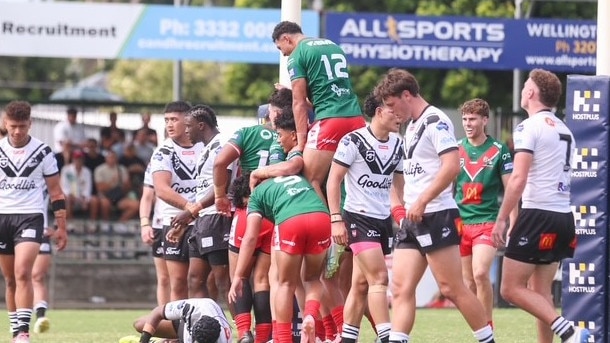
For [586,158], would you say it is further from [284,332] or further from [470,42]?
[470,42]

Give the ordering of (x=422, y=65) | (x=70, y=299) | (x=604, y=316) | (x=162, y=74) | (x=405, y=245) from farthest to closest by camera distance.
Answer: (x=162, y=74), (x=422, y=65), (x=70, y=299), (x=604, y=316), (x=405, y=245)

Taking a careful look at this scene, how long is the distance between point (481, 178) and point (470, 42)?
11.1 meters

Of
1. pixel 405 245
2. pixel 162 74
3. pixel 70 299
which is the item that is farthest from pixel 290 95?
pixel 162 74

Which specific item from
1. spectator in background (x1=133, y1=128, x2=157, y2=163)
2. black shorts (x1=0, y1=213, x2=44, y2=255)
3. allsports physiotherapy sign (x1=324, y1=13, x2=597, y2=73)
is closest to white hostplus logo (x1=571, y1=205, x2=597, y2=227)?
black shorts (x1=0, y1=213, x2=44, y2=255)

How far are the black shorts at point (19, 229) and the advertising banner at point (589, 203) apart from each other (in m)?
5.39

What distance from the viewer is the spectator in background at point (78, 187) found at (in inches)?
983

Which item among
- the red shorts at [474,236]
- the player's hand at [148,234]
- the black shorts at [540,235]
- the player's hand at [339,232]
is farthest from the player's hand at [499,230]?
the player's hand at [148,234]

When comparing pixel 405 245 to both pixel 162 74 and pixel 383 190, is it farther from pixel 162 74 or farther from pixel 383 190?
pixel 162 74

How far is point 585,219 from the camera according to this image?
1318cm

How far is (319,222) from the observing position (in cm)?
1190

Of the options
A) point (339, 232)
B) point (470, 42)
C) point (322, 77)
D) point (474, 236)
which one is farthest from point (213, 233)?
point (470, 42)

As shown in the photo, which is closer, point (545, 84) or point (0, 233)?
point (545, 84)

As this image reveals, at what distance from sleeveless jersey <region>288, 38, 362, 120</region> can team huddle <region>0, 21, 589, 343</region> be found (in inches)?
0.5

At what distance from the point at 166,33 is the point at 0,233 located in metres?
11.0
